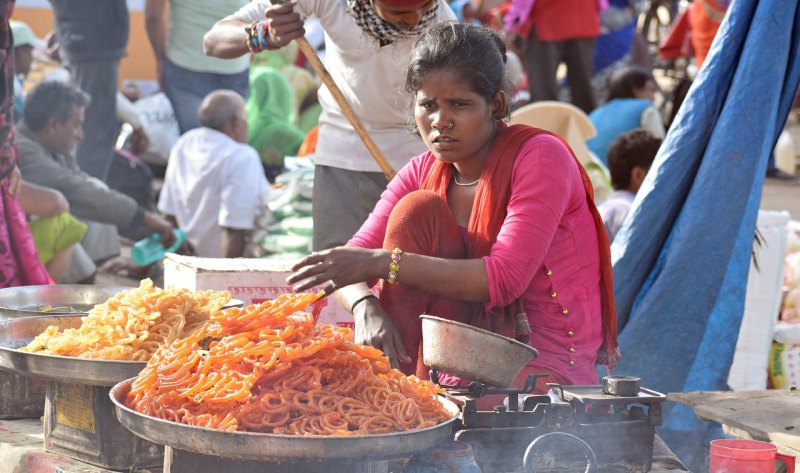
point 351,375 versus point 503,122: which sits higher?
point 503,122

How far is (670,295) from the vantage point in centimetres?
375

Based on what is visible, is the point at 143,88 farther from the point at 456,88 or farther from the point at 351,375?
the point at 351,375

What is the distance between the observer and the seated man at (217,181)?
6.75m

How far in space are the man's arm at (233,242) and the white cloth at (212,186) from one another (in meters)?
0.05

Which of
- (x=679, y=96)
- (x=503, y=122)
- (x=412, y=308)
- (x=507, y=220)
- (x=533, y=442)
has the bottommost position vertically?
(x=533, y=442)

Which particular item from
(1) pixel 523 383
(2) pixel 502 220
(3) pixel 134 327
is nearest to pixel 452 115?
(2) pixel 502 220

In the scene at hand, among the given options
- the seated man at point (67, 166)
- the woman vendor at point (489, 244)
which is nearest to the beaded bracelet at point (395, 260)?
the woman vendor at point (489, 244)

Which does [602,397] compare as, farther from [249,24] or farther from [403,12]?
[249,24]

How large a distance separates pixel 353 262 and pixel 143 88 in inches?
262

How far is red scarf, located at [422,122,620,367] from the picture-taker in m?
2.73

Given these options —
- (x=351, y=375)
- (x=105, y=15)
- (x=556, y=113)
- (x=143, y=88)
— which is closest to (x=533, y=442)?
(x=351, y=375)

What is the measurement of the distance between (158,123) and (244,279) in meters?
4.84

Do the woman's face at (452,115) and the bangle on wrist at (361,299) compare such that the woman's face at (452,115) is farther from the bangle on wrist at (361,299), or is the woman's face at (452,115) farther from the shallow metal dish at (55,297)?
the shallow metal dish at (55,297)

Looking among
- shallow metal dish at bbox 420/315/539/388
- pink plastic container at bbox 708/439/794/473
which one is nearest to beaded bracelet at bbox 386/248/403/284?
shallow metal dish at bbox 420/315/539/388
